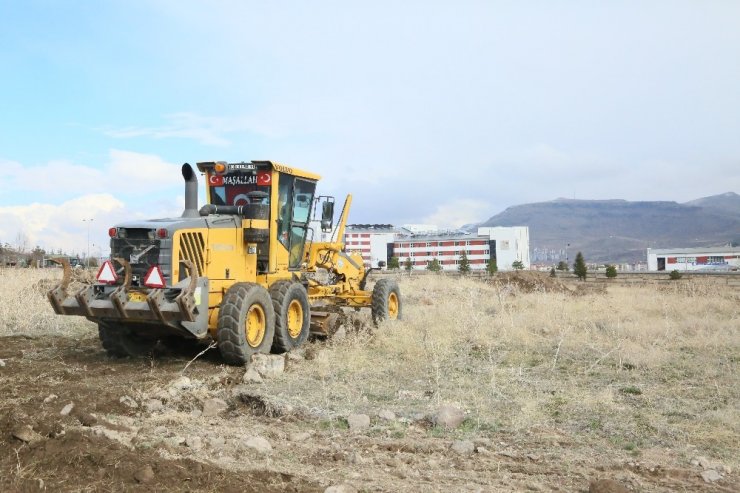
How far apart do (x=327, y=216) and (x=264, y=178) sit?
6.47ft

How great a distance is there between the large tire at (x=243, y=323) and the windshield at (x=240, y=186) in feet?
6.60

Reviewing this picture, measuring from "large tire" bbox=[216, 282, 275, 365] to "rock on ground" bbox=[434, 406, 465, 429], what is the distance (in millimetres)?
3662

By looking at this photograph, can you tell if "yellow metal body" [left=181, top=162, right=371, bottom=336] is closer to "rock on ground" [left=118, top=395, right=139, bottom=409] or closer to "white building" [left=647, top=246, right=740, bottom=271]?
"rock on ground" [left=118, top=395, right=139, bottom=409]

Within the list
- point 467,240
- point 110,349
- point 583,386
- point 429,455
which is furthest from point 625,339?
point 467,240

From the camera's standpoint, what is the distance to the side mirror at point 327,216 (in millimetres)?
12562

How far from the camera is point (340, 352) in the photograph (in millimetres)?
10672

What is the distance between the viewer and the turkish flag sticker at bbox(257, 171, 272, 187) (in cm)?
1102

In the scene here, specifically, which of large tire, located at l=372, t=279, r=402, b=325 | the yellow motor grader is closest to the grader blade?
the yellow motor grader

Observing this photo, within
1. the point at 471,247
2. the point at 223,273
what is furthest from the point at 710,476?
the point at 471,247

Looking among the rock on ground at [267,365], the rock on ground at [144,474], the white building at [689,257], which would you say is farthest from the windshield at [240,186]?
the white building at [689,257]

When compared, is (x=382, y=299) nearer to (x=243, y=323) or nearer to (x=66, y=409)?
(x=243, y=323)

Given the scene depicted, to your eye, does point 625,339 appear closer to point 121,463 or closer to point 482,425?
point 482,425

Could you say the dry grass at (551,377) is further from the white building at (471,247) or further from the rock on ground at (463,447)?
the white building at (471,247)

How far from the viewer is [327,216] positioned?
1268 centimetres
